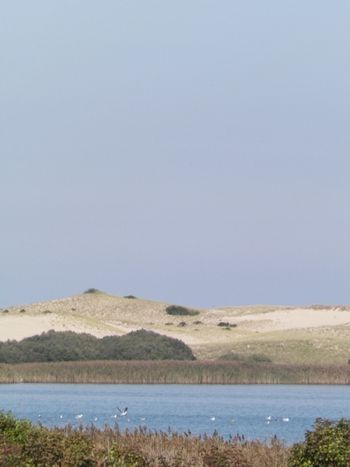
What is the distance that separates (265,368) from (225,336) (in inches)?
1150

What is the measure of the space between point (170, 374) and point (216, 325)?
→ 133ft

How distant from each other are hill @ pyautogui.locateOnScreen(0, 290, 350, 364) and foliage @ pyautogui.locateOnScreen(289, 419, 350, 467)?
50.1 meters

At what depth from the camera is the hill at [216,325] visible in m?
74.8

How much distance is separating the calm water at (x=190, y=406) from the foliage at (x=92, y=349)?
496 inches

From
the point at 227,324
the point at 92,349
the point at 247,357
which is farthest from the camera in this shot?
the point at 227,324

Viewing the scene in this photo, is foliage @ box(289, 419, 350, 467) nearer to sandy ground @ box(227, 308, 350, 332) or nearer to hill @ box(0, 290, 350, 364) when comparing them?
hill @ box(0, 290, 350, 364)

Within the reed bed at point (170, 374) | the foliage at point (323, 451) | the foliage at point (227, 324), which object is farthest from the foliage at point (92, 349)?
the foliage at point (323, 451)

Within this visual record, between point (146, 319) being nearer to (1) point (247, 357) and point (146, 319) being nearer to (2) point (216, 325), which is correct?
(2) point (216, 325)

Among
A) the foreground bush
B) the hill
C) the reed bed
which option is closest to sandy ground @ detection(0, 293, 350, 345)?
the hill

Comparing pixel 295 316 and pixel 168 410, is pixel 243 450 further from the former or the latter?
pixel 295 316

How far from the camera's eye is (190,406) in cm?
4062

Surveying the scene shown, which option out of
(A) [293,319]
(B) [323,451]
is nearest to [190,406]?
(B) [323,451]

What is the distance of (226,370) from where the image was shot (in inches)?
2231

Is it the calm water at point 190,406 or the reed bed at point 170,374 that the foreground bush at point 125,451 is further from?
the reed bed at point 170,374
